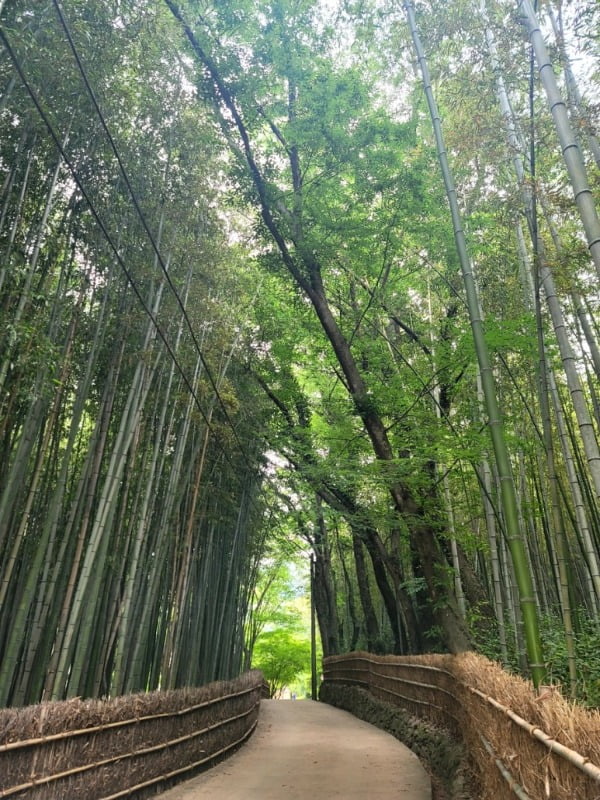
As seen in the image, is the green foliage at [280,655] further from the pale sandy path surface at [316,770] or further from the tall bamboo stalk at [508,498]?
the tall bamboo stalk at [508,498]

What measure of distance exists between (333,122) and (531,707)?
528 cm

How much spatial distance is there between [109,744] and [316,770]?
7.32ft

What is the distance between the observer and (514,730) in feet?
6.42

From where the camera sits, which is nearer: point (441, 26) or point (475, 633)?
point (441, 26)

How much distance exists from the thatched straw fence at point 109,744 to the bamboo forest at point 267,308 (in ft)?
1.64

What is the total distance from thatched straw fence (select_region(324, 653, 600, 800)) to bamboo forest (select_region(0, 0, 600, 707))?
1.10ft

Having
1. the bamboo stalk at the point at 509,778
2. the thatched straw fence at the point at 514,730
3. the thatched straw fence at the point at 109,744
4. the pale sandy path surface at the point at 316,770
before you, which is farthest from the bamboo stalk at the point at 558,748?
the pale sandy path surface at the point at 316,770

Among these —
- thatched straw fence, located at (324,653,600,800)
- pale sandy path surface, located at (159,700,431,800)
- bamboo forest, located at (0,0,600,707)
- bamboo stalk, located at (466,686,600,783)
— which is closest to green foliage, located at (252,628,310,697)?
bamboo forest, located at (0,0,600,707)

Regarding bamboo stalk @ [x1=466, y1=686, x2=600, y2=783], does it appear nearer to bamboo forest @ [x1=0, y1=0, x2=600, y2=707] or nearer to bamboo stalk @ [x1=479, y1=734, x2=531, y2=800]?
bamboo stalk @ [x1=479, y1=734, x2=531, y2=800]

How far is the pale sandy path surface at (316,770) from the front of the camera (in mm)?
3900

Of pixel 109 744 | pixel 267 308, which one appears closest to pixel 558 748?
pixel 109 744

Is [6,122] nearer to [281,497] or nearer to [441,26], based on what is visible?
[441,26]

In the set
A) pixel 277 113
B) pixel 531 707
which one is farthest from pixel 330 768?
pixel 277 113

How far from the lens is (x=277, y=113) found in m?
5.93
